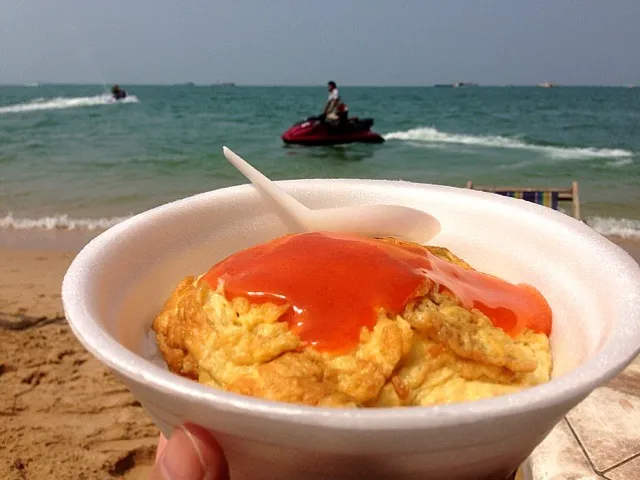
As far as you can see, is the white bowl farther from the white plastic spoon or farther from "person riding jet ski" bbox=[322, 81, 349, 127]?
"person riding jet ski" bbox=[322, 81, 349, 127]

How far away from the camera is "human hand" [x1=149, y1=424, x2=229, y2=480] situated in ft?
2.43

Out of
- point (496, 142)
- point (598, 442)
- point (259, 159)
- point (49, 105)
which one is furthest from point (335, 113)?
point (49, 105)

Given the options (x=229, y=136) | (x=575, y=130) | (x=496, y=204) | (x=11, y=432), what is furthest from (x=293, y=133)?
(x=496, y=204)

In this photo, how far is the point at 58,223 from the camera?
9383mm

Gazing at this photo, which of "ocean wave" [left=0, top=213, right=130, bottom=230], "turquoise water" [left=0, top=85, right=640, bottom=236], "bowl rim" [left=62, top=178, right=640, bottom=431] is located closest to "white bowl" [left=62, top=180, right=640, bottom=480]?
"bowl rim" [left=62, top=178, right=640, bottom=431]

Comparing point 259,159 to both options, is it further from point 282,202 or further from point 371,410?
point 371,410

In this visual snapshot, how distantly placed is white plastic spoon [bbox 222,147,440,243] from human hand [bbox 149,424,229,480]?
2.21 ft

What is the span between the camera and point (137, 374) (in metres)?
0.69

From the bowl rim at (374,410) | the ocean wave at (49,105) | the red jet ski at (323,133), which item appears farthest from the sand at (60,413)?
the ocean wave at (49,105)

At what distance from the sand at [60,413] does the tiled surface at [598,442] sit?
2329mm

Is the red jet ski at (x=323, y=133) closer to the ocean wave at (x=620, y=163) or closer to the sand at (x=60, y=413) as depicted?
the ocean wave at (x=620, y=163)

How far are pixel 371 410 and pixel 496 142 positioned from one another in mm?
23077

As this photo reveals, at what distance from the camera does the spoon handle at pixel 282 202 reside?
1354 mm

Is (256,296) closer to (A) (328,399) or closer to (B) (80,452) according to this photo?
(A) (328,399)
